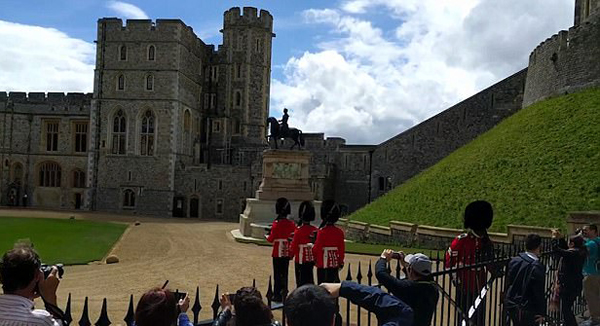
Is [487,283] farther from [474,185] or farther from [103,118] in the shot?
[103,118]

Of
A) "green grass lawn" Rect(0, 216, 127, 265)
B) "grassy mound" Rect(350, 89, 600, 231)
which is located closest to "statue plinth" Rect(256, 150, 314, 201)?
"grassy mound" Rect(350, 89, 600, 231)

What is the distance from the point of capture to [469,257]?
6395 mm

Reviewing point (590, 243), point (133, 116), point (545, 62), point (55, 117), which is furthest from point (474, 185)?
point (55, 117)

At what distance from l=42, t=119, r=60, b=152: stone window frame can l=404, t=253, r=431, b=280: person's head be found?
48.5 metres

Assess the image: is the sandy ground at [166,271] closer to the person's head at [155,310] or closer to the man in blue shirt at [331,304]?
the man in blue shirt at [331,304]

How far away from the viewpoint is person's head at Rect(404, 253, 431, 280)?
468 cm

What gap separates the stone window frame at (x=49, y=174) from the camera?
4794 centimetres

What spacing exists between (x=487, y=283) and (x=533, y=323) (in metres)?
0.60

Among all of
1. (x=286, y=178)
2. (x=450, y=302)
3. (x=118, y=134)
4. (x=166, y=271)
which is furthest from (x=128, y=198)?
(x=450, y=302)

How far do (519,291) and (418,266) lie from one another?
196 centimetres

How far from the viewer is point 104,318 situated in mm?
3705

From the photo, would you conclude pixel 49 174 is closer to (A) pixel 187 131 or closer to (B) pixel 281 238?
(A) pixel 187 131

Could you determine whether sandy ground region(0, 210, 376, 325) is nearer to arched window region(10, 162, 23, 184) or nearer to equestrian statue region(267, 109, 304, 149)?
equestrian statue region(267, 109, 304, 149)

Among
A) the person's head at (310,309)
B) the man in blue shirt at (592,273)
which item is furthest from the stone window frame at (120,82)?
the person's head at (310,309)
